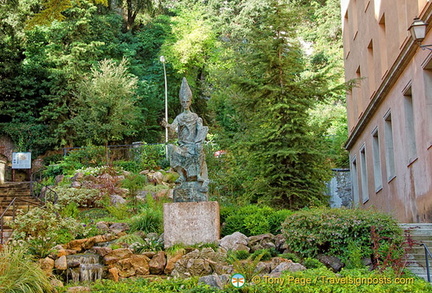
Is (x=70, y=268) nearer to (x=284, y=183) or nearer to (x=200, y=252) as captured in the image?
(x=200, y=252)

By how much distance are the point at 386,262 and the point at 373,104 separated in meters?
12.9

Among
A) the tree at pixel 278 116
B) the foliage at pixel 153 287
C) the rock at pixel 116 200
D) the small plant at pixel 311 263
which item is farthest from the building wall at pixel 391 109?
the rock at pixel 116 200

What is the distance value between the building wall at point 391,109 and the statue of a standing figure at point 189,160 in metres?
4.13

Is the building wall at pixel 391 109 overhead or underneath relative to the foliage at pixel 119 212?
overhead

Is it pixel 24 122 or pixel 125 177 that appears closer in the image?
pixel 125 177

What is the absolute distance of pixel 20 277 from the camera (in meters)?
9.57

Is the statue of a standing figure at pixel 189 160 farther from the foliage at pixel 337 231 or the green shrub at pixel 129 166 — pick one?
the green shrub at pixel 129 166

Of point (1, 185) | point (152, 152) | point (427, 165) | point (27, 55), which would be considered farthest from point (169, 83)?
point (427, 165)

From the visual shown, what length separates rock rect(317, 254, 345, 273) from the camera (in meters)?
11.3

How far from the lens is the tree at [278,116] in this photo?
18422 mm

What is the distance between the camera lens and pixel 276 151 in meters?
18.0

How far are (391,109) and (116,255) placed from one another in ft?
38.0

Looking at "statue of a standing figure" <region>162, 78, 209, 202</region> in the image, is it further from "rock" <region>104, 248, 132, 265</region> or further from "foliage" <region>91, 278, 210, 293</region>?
"foliage" <region>91, 278, 210, 293</region>

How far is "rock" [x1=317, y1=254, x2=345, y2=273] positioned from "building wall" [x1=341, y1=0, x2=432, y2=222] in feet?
9.73
